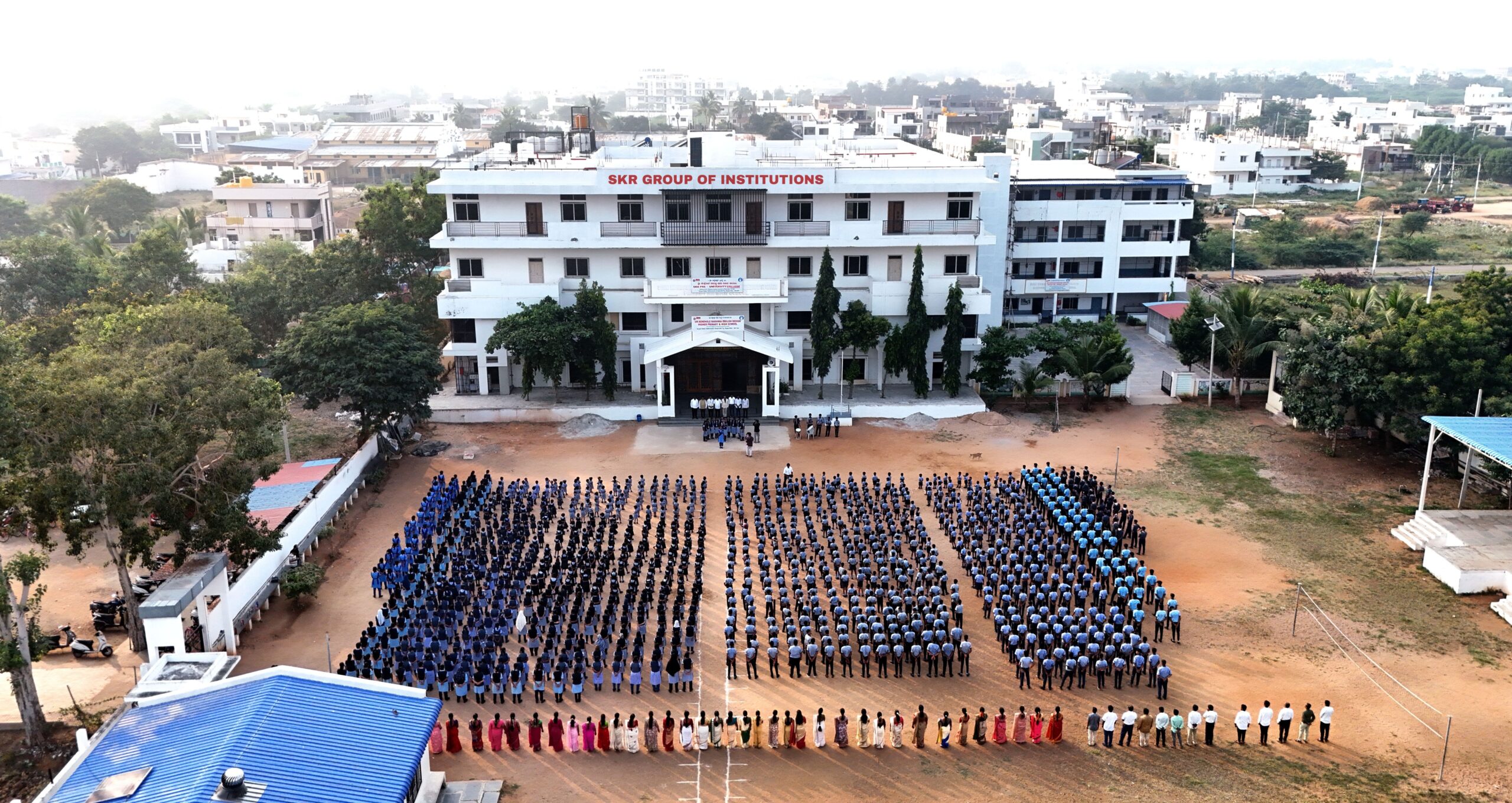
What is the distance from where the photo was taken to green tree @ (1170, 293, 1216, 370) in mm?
36250

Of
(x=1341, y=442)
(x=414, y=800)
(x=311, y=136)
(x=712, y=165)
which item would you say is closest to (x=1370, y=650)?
(x=1341, y=442)

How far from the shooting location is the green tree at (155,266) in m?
39.6

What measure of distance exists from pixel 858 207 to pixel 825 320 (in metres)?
4.28

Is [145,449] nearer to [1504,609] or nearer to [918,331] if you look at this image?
[918,331]

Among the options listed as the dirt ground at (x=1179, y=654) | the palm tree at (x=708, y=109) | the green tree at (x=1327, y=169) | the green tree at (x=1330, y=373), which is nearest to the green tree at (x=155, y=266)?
the dirt ground at (x=1179, y=654)

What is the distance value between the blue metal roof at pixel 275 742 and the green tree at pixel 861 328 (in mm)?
21026

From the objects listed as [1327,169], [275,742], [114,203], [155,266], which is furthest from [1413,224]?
[114,203]

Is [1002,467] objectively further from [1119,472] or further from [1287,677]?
[1287,677]

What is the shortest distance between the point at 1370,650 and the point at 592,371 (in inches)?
891

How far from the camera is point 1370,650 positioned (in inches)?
799

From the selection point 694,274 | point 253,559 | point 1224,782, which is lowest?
point 1224,782

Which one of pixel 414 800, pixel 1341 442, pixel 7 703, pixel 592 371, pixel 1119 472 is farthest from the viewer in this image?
pixel 592 371

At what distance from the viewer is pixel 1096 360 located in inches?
1358

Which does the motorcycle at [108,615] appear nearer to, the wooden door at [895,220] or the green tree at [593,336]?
the green tree at [593,336]
